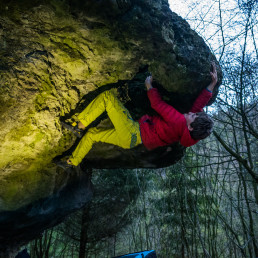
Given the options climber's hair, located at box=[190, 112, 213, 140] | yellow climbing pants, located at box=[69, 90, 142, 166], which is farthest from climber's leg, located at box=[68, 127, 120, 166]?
climber's hair, located at box=[190, 112, 213, 140]

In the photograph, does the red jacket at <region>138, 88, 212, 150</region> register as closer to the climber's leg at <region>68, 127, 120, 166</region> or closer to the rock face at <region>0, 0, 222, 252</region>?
the climber's leg at <region>68, 127, 120, 166</region>

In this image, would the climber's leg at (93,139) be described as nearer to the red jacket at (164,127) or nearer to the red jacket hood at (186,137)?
the red jacket at (164,127)

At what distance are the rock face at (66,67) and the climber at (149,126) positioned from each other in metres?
0.41

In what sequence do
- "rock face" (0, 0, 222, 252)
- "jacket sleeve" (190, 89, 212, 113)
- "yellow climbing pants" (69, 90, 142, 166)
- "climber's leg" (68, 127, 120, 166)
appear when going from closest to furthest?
"rock face" (0, 0, 222, 252) → "yellow climbing pants" (69, 90, 142, 166) → "climber's leg" (68, 127, 120, 166) → "jacket sleeve" (190, 89, 212, 113)

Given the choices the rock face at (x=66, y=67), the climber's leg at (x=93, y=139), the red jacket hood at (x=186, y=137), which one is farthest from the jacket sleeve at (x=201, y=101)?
the climber's leg at (x=93, y=139)

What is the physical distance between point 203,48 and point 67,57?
2303 millimetres

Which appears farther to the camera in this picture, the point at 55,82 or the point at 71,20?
the point at 55,82

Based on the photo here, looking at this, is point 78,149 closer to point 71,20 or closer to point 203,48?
point 71,20

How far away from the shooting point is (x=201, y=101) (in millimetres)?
2895

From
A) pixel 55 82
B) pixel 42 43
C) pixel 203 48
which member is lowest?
pixel 55 82

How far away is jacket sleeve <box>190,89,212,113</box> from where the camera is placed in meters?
2.87

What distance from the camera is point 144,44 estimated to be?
251cm

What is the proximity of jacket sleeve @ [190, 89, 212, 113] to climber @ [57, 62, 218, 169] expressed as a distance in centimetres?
2

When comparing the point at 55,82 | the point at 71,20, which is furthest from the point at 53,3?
the point at 55,82
